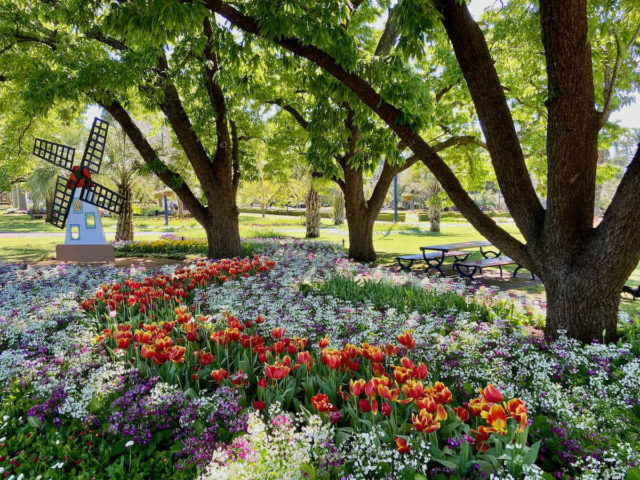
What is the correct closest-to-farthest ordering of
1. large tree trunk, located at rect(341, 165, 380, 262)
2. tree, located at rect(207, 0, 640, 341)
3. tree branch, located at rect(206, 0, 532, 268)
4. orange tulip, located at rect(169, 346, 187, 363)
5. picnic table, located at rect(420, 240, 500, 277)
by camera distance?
orange tulip, located at rect(169, 346, 187, 363), tree, located at rect(207, 0, 640, 341), tree branch, located at rect(206, 0, 532, 268), picnic table, located at rect(420, 240, 500, 277), large tree trunk, located at rect(341, 165, 380, 262)

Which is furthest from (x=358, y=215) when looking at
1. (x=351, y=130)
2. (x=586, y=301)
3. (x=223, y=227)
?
(x=586, y=301)

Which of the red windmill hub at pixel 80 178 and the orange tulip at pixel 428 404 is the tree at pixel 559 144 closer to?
the orange tulip at pixel 428 404

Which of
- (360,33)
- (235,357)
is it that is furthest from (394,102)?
(360,33)

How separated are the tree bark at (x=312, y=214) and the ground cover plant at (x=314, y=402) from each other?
19.4 m

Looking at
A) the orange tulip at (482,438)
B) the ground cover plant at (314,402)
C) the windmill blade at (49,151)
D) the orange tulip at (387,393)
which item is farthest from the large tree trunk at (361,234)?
the windmill blade at (49,151)

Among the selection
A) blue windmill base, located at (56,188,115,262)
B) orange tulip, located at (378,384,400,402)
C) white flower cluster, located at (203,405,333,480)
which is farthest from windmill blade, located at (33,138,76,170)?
orange tulip, located at (378,384,400,402)

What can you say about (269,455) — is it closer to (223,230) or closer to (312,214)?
(223,230)

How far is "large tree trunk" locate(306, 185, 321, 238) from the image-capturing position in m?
24.6

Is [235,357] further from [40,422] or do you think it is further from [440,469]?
[440,469]

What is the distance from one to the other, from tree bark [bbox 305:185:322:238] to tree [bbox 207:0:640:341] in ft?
64.8

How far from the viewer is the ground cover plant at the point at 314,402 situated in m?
2.23

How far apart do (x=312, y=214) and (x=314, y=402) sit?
22491 mm

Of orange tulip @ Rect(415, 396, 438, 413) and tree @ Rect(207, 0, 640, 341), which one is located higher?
tree @ Rect(207, 0, 640, 341)

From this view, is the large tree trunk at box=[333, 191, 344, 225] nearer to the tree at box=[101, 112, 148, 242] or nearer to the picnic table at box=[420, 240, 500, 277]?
the tree at box=[101, 112, 148, 242]
